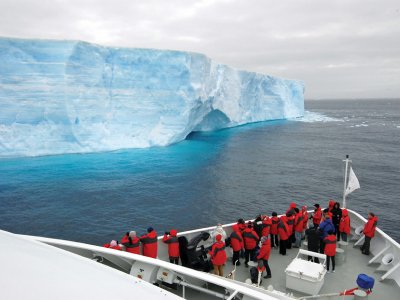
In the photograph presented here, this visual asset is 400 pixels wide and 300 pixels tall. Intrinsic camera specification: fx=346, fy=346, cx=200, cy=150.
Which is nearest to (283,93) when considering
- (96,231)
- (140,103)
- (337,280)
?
(140,103)

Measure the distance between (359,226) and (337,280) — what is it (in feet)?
8.98

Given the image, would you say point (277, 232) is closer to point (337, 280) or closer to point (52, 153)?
point (337, 280)

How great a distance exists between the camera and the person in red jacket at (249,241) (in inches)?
279

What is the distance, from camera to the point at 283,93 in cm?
5200

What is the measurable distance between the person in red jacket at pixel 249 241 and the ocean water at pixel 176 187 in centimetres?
673

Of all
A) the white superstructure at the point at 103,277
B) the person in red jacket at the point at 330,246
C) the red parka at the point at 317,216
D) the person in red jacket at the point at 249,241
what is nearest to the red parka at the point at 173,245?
the white superstructure at the point at 103,277

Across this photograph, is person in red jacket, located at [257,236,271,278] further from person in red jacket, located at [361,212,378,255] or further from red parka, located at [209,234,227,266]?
person in red jacket, located at [361,212,378,255]

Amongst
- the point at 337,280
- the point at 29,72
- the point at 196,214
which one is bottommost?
the point at 196,214

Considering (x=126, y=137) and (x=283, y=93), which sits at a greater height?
(x=283, y=93)

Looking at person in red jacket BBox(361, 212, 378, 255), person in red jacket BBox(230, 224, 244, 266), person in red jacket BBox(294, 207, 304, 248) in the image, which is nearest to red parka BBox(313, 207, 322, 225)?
person in red jacket BBox(294, 207, 304, 248)

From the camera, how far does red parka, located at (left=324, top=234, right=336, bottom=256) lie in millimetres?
6801

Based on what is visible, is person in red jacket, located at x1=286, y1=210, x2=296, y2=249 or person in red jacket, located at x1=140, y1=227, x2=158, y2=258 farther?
person in red jacket, located at x1=286, y1=210, x2=296, y2=249

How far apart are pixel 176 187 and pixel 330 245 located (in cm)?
Answer: 1296

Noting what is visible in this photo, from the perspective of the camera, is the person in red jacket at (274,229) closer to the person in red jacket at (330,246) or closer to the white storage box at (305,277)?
the person in red jacket at (330,246)
